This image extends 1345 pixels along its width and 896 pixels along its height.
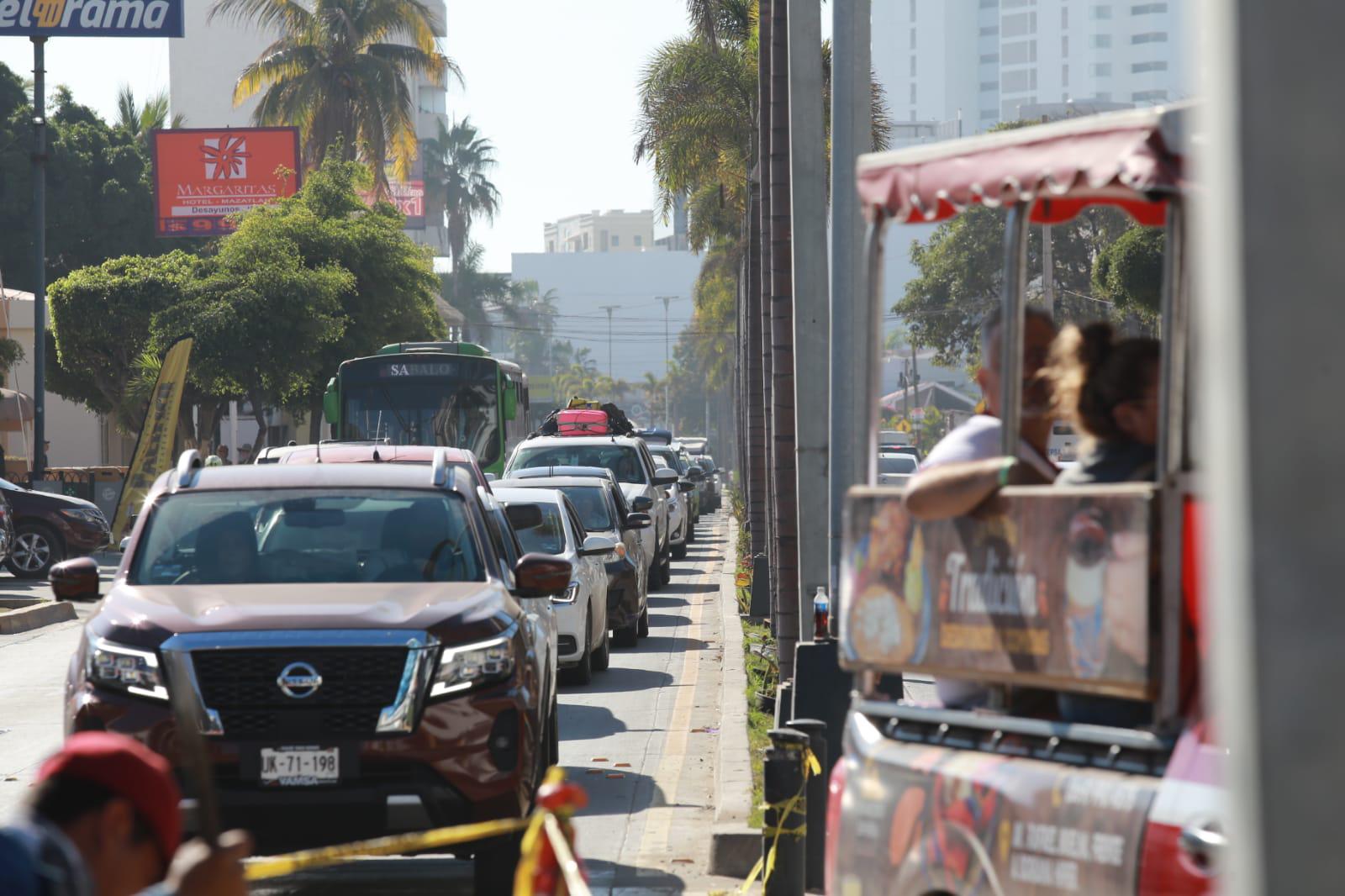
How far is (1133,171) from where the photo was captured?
378cm

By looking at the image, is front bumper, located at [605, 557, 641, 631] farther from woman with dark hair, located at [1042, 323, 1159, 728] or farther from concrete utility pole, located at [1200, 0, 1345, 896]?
concrete utility pole, located at [1200, 0, 1345, 896]

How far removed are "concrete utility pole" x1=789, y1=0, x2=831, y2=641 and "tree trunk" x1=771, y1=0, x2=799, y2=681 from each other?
0.76m

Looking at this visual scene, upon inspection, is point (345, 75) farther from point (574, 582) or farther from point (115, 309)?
point (574, 582)

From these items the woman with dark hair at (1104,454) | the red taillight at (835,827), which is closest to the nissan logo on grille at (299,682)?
the red taillight at (835,827)

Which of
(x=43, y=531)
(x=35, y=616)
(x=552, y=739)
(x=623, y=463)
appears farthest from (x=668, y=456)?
(x=552, y=739)

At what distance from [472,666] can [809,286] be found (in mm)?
4767

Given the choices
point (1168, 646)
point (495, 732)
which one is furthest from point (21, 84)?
point (1168, 646)

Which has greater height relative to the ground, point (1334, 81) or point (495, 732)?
point (1334, 81)

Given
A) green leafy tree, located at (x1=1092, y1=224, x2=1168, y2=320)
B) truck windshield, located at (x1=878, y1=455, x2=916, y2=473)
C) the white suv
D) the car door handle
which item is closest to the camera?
the car door handle

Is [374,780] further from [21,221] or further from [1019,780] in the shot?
[21,221]

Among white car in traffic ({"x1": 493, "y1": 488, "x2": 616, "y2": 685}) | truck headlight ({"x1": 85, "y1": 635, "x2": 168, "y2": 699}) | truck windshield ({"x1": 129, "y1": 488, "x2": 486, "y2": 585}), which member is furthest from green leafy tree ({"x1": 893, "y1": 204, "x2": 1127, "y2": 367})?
truck headlight ({"x1": 85, "y1": 635, "x2": 168, "y2": 699})

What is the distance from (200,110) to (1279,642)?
107 m

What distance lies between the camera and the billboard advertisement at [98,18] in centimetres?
4550

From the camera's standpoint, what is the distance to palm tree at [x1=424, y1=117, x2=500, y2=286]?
123688 millimetres
